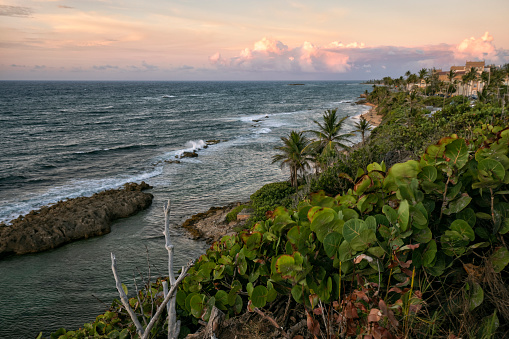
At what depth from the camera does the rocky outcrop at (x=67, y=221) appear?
23141mm

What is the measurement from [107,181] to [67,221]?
1171 centimetres

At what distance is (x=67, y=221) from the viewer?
25328mm

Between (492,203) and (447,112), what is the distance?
3622 centimetres

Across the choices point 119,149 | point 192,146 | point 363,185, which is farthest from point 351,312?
point 119,149

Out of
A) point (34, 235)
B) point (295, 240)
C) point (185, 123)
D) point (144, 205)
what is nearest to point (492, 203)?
point (295, 240)

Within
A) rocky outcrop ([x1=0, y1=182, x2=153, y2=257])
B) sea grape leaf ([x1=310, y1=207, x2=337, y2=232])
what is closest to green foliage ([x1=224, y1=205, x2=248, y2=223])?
rocky outcrop ([x1=0, y1=182, x2=153, y2=257])

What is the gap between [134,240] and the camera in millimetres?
24328

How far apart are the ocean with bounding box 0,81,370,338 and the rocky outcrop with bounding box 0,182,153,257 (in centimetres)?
73

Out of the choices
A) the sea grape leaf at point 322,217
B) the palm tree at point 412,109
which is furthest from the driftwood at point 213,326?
the palm tree at point 412,109

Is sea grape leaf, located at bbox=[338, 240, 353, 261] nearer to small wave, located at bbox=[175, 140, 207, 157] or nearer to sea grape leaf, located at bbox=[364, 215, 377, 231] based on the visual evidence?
sea grape leaf, located at bbox=[364, 215, 377, 231]

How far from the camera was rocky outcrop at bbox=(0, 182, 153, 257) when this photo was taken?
23.1 metres

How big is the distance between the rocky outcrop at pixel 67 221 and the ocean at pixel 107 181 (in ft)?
2.39

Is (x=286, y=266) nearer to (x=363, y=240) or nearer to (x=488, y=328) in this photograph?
(x=363, y=240)

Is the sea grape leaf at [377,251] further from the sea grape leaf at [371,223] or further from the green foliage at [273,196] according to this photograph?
the green foliage at [273,196]
